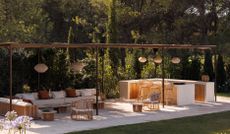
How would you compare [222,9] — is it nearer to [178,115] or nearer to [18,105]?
[178,115]

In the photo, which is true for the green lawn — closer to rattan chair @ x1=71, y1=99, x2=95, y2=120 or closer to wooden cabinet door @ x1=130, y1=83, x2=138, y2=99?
rattan chair @ x1=71, y1=99, x2=95, y2=120

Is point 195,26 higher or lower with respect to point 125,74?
higher

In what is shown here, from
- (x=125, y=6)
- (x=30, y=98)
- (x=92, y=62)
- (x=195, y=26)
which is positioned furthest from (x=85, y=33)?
(x=30, y=98)

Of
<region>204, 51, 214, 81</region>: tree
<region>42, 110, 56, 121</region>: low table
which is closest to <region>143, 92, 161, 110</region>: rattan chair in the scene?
<region>42, 110, 56, 121</region>: low table

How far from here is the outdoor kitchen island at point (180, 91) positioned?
18.9 meters

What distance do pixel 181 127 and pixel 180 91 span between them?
→ 5264mm

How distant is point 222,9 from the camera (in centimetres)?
2655

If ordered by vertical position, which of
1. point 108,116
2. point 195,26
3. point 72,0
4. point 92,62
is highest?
point 72,0

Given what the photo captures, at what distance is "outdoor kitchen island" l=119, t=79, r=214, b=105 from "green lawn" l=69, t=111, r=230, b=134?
129 inches

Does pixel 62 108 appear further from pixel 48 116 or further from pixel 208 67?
pixel 208 67

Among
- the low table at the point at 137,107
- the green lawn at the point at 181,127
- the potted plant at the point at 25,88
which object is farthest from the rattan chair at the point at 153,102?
the potted plant at the point at 25,88

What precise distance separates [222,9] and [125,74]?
7472 mm

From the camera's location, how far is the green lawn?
1276 cm

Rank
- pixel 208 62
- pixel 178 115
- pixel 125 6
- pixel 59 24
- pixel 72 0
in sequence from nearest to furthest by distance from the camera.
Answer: pixel 178 115, pixel 208 62, pixel 125 6, pixel 72 0, pixel 59 24
